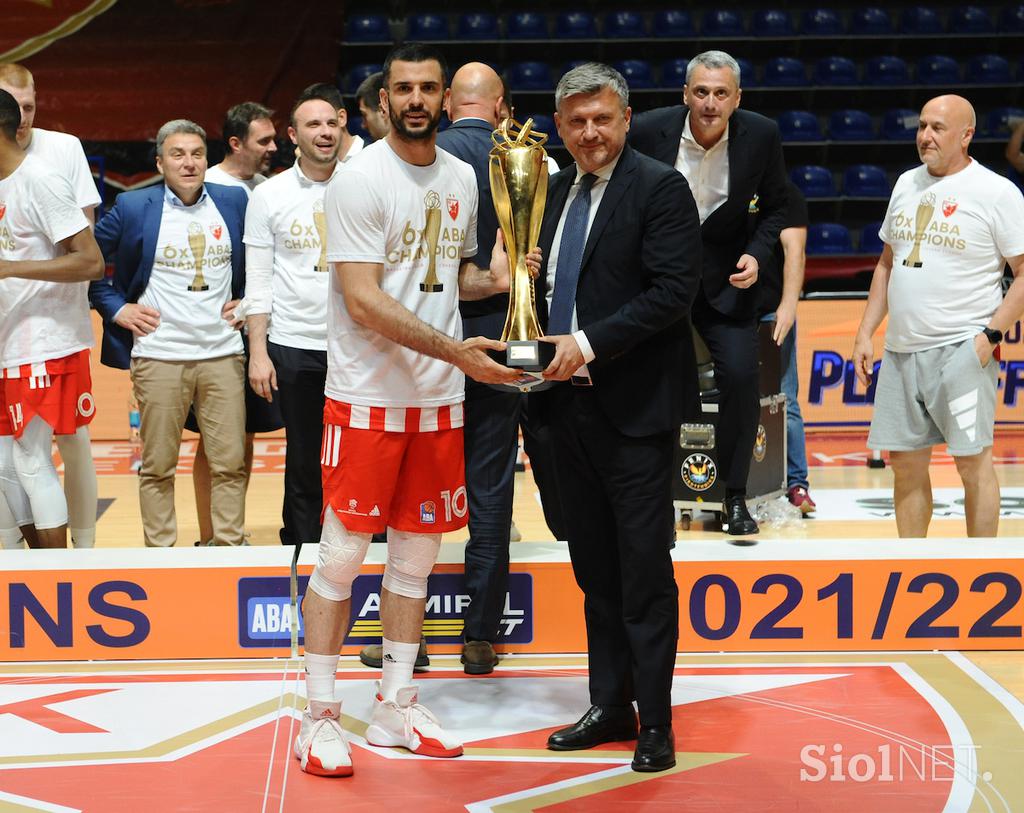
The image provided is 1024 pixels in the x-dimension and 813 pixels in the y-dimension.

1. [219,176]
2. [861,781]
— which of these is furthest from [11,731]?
[219,176]

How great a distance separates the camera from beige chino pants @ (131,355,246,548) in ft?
17.1

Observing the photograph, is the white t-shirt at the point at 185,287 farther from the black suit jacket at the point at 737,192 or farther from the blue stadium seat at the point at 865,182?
the blue stadium seat at the point at 865,182

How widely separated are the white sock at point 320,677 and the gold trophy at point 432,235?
1018 mm

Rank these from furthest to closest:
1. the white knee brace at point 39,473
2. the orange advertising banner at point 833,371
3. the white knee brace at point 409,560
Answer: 1. the orange advertising banner at point 833,371
2. the white knee brace at point 39,473
3. the white knee brace at point 409,560

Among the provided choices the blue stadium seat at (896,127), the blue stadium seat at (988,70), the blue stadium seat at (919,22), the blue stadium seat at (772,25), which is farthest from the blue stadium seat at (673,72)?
the blue stadium seat at (988,70)

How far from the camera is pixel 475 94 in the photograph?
4.18 meters

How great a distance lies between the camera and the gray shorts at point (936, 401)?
472 cm

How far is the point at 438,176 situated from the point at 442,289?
30 cm

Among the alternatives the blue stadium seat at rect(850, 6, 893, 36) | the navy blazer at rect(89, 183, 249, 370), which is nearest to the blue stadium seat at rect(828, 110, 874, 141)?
the blue stadium seat at rect(850, 6, 893, 36)

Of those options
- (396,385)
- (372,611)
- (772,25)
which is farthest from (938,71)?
(396,385)

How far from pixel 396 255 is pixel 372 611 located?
146 centimetres

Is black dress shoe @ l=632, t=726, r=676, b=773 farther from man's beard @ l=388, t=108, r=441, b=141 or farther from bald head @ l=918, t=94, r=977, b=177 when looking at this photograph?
bald head @ l=918, t=94, r=977, b=177

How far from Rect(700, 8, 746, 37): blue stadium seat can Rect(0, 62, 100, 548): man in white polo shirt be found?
9.38 m

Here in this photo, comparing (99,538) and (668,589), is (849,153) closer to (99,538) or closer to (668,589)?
(99,538)
